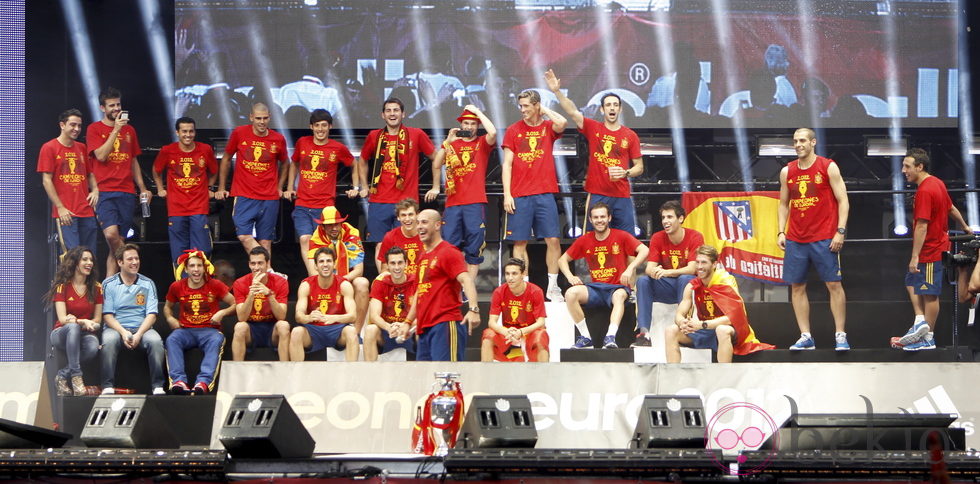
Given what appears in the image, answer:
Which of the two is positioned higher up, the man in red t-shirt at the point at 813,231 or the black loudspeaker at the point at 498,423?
the man in red t-shirt at the point at 813,231

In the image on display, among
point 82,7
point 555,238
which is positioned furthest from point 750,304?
point 82,7

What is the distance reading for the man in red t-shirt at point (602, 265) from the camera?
32.4 feet

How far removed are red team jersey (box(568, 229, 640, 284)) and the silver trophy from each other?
11.6ft

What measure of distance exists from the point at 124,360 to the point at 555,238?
3992mm

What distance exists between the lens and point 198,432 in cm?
860

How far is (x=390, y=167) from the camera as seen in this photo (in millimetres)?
10781

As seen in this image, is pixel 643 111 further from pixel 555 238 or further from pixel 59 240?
pixel 59 240

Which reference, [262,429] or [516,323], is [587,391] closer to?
[262,429]

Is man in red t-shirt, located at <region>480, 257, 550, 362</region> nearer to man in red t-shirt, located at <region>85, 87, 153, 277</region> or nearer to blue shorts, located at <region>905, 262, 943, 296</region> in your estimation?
blue shorts, located at <region>905, 262, 943, 296</region>

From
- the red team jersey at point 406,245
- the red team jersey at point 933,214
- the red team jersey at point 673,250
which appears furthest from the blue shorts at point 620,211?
the red team jersey at point 933,214

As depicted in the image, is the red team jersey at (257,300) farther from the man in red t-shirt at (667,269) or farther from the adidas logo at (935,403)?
the adidas logo at (935,403)

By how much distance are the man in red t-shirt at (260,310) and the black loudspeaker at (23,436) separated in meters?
2.89

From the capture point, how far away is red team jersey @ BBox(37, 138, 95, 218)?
420 inches

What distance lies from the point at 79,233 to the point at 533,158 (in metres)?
4.42
